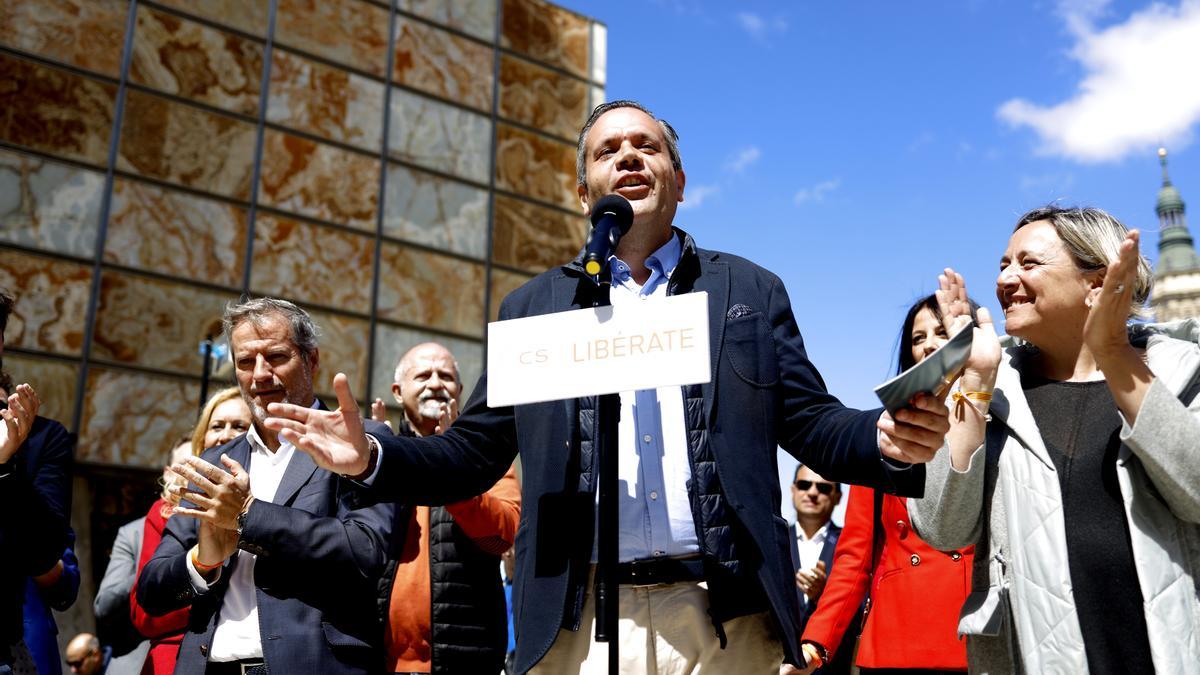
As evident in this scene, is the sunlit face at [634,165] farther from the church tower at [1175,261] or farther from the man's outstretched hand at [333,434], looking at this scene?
the church tower at [1175,261]

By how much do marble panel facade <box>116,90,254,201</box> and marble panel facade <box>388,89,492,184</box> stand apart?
2.15m

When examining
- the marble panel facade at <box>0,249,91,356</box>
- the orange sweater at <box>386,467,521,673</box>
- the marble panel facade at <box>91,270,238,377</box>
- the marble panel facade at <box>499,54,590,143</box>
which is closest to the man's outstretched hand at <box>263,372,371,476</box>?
the orange sweater at <box>386,467,521,673</box>

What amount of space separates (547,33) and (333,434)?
50.5 ft

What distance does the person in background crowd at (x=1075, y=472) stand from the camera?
2402 millimetres

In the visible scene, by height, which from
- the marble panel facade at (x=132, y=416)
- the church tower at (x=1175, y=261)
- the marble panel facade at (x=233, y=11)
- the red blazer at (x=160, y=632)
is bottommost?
the red blazer at (x=160, y=632)

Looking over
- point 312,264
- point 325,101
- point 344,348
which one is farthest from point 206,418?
point 325,101

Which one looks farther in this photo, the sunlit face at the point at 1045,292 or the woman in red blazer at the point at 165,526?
the woman in red blazer at the point at 165,526

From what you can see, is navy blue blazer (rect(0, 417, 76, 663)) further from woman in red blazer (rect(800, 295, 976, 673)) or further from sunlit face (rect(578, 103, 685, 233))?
woman in red blazer (rect(800, 295, 976, 673))

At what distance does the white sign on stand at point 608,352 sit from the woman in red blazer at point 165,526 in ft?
5.32

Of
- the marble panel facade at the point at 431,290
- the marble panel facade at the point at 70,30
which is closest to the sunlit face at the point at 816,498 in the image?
the marble panel facade at the point at 431,290

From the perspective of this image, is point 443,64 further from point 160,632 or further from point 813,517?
point 160,632

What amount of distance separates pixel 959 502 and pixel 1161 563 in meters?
0.46

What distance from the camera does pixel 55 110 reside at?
12.5 m

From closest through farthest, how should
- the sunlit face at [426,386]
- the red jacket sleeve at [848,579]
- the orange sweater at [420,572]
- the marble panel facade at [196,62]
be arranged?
the red jacket sleeve at [848,579], the orange sweater at [420,572], the sunlit face at [426,386], the marble panel facade at [196,62]
